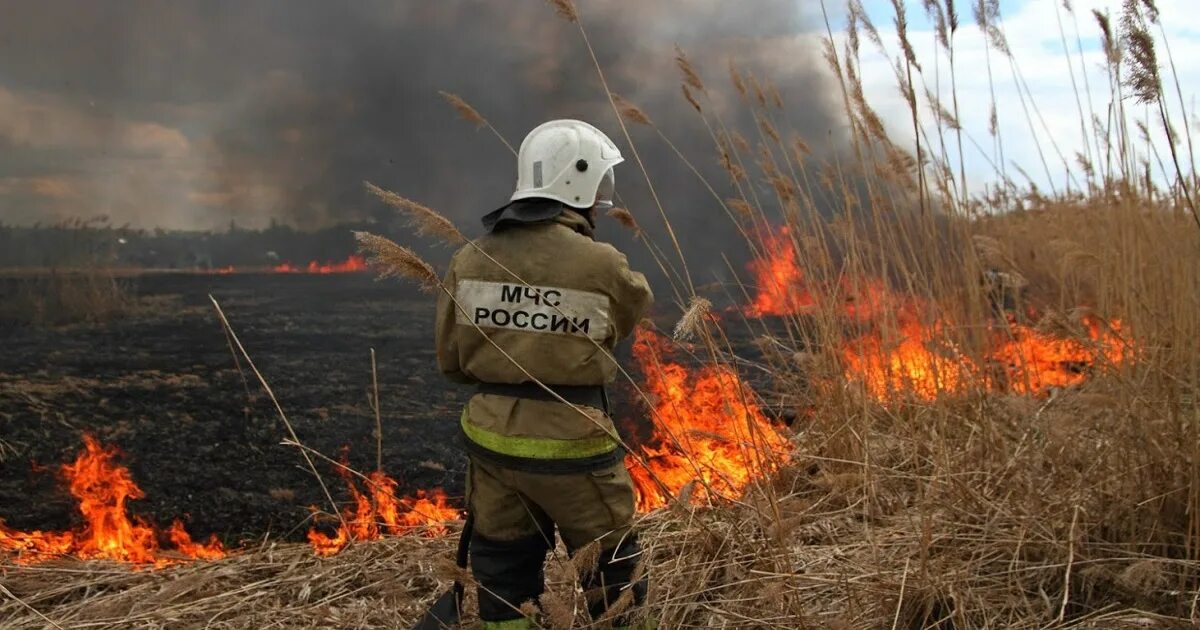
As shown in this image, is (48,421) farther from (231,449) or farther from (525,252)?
(525,252)

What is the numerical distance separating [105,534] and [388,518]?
4.65ft

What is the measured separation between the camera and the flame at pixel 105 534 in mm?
3627

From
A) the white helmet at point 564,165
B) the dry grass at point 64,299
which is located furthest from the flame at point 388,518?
the dry grass at point 64,299

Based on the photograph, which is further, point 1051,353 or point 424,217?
point 1051,353

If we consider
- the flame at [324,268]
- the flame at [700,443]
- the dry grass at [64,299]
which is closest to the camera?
the flame at [700,443]

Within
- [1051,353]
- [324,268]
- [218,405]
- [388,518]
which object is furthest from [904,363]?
[324,268]

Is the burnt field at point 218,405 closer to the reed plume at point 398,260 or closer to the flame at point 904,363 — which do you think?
the flame at point 904,363

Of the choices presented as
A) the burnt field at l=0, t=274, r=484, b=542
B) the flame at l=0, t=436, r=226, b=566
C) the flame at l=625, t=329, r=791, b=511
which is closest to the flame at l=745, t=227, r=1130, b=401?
the flame at l=625, t=329, r=791, b=511

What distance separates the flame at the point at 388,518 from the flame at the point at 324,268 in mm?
4726

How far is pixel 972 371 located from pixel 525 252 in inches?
61.1

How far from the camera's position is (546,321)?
2.23m

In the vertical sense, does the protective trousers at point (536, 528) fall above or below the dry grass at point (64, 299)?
below

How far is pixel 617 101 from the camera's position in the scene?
2.85 metres

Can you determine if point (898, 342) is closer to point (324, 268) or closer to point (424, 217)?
point (424, 217)
